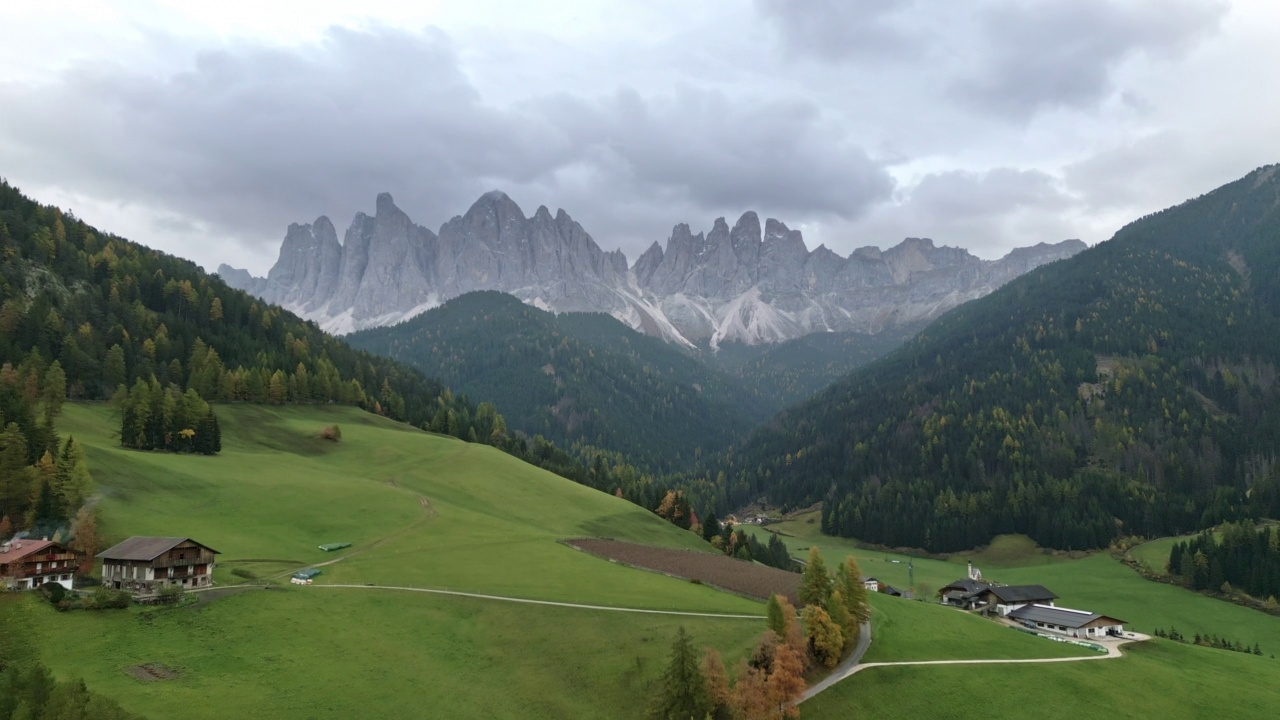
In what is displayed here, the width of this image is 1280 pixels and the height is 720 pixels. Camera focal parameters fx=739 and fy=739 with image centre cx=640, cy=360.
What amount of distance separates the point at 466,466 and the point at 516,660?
7564 centimetres

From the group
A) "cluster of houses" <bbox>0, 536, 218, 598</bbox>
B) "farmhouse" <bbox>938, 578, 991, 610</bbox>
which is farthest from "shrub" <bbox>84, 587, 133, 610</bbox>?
"farmhouse" <bbox>938, 578, 991, 610</bbox>

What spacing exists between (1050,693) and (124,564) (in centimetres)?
7487

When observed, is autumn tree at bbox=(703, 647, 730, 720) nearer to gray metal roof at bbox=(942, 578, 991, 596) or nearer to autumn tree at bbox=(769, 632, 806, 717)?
autumn tree at bbox=(769, 632, 806, 717)

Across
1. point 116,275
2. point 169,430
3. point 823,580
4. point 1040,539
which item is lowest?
point 1040,539

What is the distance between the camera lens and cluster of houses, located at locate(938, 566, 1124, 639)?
3307 inches

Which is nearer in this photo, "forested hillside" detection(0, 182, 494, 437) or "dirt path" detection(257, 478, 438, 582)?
"dirt path" detection(257, 478, 438, 582)

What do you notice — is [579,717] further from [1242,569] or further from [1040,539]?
[1040,539]

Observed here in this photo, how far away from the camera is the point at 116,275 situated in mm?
160875

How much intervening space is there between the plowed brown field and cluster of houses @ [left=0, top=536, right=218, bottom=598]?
44.0 metres

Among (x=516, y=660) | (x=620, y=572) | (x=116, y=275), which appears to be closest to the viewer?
(x=516, y=660)

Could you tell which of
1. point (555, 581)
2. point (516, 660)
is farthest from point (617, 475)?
point (516, 660)

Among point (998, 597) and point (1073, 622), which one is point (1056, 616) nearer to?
point (1073, 622)

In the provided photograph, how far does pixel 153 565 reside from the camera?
57.8 meters

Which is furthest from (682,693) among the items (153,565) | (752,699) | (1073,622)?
(1073,622)
